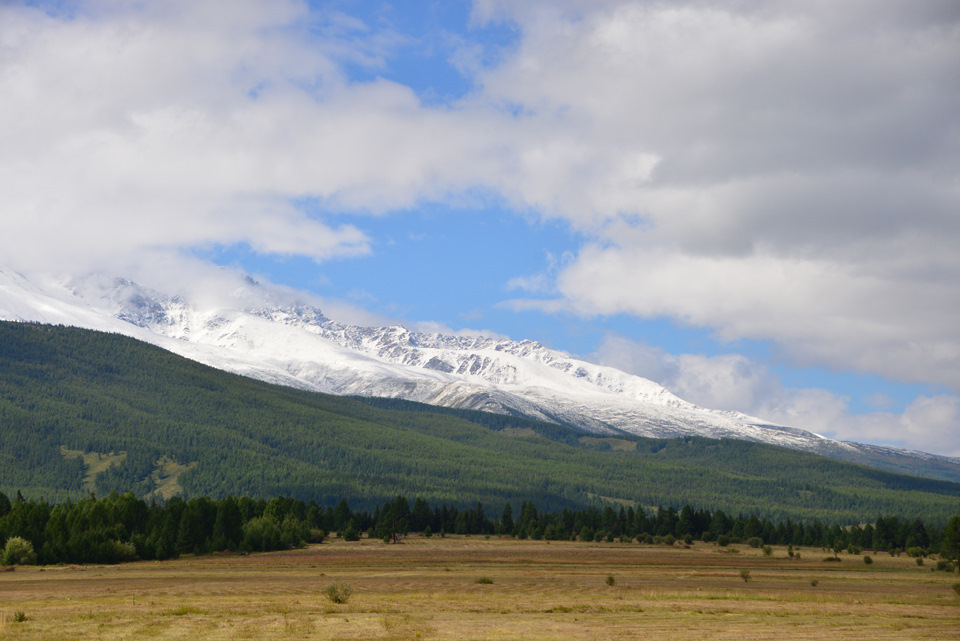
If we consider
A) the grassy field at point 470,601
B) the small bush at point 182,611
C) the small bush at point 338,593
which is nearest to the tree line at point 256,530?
the grassy field at point 470,601

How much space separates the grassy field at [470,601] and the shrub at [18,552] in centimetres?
438

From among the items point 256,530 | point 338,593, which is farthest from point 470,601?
point 256,530

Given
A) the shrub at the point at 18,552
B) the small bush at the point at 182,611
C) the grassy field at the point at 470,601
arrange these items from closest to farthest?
the grassy field at the point at 470,601
the small bush at the point at 182,611
the shrub at the point at 18,552

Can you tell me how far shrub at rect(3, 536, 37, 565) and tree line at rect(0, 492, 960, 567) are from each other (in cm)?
14

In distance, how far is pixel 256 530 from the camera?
132625 millimetres

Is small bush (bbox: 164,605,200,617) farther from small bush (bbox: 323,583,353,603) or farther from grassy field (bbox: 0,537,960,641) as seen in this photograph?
small bush (bbox: 323,583,353,603)

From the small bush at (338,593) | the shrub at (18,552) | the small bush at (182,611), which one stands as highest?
the small bush at (338,593)

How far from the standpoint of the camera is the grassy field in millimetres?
45500

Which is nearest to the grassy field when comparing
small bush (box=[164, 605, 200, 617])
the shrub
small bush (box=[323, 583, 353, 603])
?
small bush (box=[164, 605, 200, 617])

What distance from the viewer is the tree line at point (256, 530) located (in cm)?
10469

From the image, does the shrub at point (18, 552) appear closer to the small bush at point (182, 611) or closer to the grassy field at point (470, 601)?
the grassy field at point (470, 601)

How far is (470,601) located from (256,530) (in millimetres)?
79927

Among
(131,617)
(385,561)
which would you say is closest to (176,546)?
(385,561)

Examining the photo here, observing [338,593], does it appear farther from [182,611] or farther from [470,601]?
[182,611]
